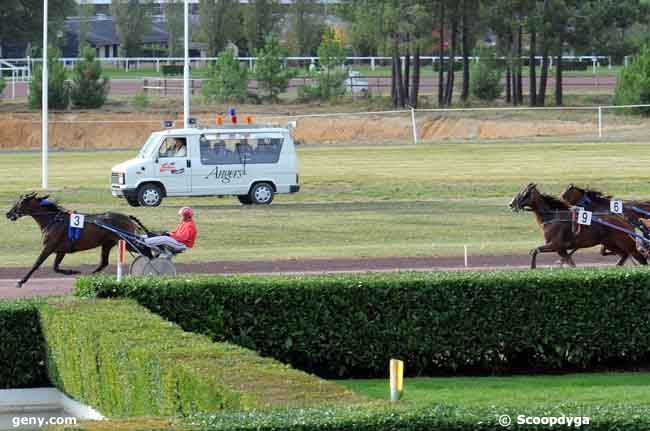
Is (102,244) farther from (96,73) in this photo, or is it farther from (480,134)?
(96,73)

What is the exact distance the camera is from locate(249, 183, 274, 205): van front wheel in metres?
34.2

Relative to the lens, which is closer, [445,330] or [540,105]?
[445,330]

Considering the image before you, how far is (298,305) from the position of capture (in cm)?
1532

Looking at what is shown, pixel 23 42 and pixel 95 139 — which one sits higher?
pixel 23 42

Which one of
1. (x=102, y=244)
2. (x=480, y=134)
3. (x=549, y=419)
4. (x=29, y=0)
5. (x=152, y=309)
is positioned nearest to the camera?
(x=549, y=419)

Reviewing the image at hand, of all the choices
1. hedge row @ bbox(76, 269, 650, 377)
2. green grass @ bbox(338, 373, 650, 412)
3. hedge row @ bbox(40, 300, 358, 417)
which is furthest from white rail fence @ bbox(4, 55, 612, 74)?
hedge row @ bbox(40, 300, 358, 417)

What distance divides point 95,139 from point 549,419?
54.1 m

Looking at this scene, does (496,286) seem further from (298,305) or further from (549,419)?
(549,419)

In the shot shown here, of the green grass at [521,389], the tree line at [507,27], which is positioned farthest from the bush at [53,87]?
the green grass at [521,389]

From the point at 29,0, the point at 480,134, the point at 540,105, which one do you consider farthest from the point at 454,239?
the point at 29,0

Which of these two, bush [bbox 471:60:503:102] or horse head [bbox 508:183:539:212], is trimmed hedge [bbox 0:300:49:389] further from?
bush [bbox 471:60:503:102]

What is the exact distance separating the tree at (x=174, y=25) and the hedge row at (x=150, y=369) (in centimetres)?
8611

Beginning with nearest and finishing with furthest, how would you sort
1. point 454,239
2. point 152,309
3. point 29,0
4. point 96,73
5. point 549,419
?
1. point 549,419
2. point 152,309
3. point 454,239
4. point 96,73
5. point 29,0

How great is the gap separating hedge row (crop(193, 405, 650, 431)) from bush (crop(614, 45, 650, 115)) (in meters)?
54.2
